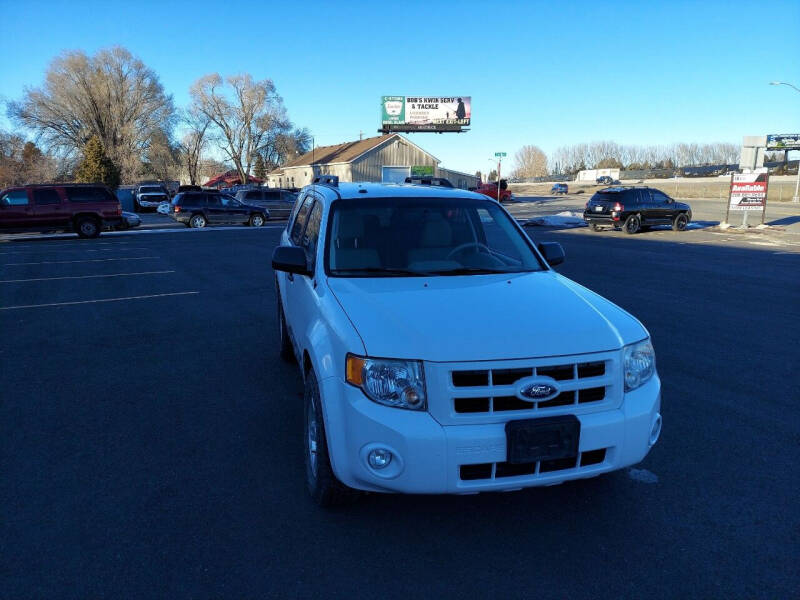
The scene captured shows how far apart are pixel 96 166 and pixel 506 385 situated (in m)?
55.4

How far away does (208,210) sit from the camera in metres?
28.4

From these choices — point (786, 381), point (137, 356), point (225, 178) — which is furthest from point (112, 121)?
point (786, 381)

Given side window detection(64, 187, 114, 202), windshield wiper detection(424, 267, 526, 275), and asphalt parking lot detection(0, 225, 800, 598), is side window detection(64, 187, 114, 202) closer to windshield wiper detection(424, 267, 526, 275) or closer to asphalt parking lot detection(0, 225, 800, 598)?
asphalt parking lot detection(0, 225, 800, 598)

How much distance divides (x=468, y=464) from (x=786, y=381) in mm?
4337

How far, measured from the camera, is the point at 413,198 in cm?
445

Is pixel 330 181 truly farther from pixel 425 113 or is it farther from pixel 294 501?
pixel 425 113

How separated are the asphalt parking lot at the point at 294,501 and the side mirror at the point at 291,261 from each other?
1.25 m

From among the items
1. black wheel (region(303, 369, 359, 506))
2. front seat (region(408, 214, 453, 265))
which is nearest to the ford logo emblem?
black wheel (region(303, 369, 359, 506))

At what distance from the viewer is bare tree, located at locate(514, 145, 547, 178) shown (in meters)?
162

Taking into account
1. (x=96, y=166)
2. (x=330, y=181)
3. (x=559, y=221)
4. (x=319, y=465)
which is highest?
(x=96, y=166)

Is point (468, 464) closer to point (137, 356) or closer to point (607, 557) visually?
point (607, 557)

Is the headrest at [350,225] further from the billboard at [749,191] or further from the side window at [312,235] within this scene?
the billboard at [749,191]

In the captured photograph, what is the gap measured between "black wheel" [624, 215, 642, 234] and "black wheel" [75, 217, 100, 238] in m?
21.0

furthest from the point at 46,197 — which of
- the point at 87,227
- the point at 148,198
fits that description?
the point at 148,198
